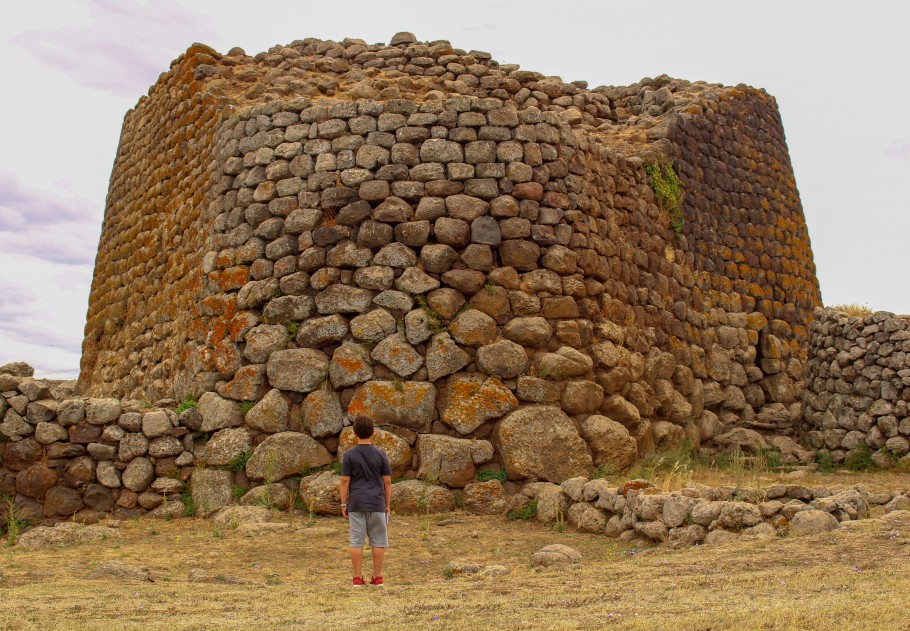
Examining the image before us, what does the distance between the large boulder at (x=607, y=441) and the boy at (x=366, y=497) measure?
10.6 feet

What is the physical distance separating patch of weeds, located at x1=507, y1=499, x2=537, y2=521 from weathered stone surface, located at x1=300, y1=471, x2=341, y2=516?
148cm

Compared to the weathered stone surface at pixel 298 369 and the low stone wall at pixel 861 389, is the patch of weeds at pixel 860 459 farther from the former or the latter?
the weathered stone surface at pixel 298 369

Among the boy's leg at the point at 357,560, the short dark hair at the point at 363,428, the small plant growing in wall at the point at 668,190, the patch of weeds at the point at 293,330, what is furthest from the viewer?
the small plant growing in wall at the point at 668,190

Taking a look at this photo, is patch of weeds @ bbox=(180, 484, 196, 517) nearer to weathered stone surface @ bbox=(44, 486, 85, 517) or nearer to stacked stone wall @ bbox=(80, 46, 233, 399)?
weathered stone surface @ bbox=(44, 486, 85, 517)

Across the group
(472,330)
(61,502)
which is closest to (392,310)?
(472,330)

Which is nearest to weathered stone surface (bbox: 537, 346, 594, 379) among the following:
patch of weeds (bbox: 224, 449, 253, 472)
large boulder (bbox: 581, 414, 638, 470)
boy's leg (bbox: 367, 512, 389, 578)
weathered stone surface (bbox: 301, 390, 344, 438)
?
large boulder (bbox: 581, 414, 638, 470)

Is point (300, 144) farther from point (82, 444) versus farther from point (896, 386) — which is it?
point (896, 386)

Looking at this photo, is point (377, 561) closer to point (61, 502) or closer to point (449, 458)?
point (449, 458)

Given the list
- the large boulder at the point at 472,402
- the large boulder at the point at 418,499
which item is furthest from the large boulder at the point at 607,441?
the large boulder at the point at 418,499

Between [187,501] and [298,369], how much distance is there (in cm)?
154

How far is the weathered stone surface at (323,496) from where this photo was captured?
8.34 m

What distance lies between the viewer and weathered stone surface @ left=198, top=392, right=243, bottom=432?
29.4 ft

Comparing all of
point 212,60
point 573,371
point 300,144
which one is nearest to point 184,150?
point 212,60

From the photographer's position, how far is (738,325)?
40.3 feet
